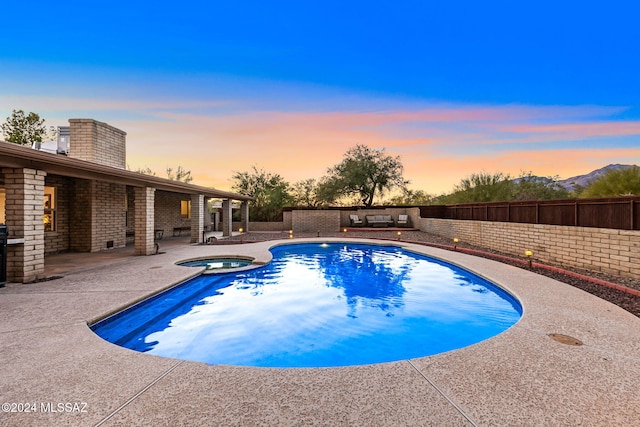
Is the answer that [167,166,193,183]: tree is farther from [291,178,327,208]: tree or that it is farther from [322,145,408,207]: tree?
[322,145,408,207]: tree

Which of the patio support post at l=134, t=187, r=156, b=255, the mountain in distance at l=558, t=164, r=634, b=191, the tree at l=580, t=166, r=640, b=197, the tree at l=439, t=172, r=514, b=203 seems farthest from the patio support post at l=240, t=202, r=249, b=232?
the mountain in distance at l=558, t=164, r=634, b=191

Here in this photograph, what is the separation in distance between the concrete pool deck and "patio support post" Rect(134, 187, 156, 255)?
6.07 meters

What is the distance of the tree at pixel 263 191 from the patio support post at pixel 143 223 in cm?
1302

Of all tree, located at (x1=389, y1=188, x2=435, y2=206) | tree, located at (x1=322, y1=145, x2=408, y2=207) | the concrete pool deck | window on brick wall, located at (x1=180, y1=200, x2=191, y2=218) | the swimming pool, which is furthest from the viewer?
tree, located at (x1=389, y1=188, x2=435, y2=206)

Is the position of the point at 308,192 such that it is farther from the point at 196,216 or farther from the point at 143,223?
the point at 143,223

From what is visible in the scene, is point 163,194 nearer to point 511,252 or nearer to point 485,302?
point 485,302

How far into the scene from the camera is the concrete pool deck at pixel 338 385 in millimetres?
1866

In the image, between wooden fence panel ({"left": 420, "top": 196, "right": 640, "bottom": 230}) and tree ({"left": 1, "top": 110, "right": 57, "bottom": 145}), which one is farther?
tree ({"left": 1, "top": 110, "right": 57, "bottom": 145})

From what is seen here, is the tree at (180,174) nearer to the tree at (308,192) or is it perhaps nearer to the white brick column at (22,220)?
the tree at (308,192)

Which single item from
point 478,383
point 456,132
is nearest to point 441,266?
point 478,383

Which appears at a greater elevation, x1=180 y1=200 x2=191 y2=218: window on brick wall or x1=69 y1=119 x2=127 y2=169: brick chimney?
x1=69 y1=119 x2=127 y2=169: brick chimney

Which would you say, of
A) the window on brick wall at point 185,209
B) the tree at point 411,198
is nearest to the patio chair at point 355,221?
the tree at point 411,198

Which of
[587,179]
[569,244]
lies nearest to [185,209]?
[569,244]

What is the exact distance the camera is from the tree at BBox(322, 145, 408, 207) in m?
26.0
